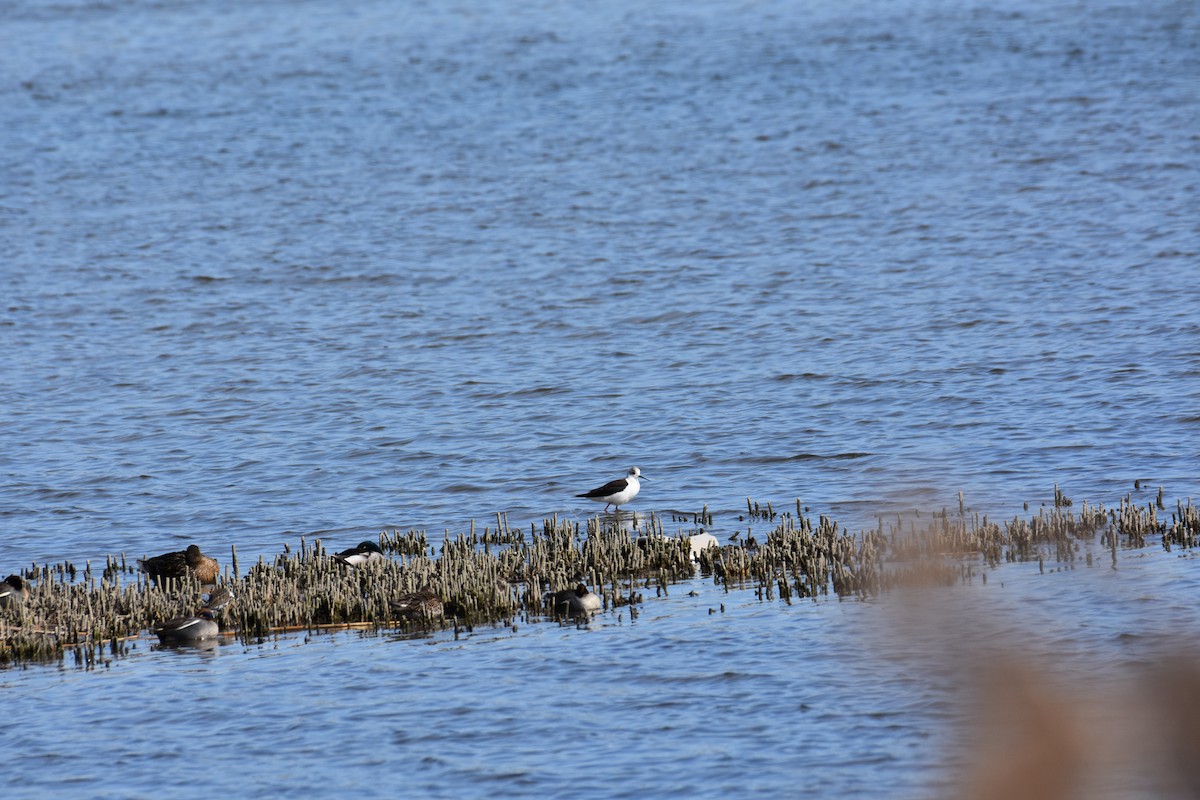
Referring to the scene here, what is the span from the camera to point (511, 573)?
1373 centimetres

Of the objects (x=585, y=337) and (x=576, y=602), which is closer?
(x=576, y=602)

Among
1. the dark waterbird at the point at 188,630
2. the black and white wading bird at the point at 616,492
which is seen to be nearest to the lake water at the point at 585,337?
the dark waterbird at the point at 188,630

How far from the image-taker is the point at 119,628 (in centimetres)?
1250

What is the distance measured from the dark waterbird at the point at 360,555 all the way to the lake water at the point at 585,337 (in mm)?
1816

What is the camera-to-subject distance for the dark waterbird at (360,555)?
14.0m

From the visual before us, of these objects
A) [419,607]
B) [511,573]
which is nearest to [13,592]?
[419,607]

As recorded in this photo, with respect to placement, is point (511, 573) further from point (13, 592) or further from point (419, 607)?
point (13, 592)

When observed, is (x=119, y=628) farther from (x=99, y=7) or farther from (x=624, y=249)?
(x=99, y=7)

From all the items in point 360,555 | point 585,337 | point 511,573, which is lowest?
point 511,573

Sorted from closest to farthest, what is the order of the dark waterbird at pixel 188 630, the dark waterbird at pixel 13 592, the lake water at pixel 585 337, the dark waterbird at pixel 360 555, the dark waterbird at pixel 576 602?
the lake water at pixel 585 337 → the dark waterbird at pixel 188 630 → the dark waterbird at pixel 576 602 → the dark waterbird at pixel 13 592 → the dark waterbird at pixel 360 555

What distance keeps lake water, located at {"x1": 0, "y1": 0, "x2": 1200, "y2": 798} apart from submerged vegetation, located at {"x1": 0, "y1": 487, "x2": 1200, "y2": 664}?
0.46 metres

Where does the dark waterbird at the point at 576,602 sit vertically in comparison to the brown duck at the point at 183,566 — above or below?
below

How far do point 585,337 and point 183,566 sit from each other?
14.8m

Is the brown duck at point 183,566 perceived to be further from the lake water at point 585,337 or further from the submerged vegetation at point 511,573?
the lake water at point 585,337
